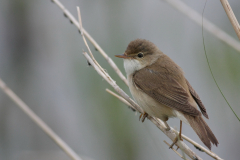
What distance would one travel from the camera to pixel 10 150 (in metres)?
4.09

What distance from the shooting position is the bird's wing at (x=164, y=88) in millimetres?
2904

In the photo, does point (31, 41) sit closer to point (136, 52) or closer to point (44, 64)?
point (44, 64)

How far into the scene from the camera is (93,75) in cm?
401

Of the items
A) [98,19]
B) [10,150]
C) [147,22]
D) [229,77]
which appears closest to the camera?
[229,77]

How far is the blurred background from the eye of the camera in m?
3.82

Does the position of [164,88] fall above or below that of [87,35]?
below

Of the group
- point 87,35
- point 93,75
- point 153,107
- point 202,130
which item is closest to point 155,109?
point 153,107

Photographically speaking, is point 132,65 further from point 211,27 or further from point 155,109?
point 211,27

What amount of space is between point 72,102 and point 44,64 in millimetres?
784

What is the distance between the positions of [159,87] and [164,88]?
0.19 ft

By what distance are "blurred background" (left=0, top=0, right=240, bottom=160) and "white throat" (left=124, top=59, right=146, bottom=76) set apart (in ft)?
1.47

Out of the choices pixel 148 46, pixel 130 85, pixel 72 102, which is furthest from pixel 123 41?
pixel 72 102

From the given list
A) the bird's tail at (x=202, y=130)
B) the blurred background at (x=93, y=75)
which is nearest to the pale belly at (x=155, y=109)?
the bird's tail at (x=202, y=130)

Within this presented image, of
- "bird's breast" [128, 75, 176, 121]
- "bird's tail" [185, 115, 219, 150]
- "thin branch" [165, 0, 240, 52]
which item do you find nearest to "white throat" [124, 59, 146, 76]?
"bird's breast" [128, 75, 176, 121]
